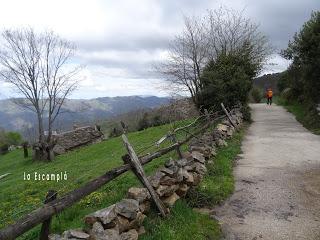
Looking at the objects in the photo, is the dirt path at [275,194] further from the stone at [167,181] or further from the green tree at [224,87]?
the green tree at [224,87]

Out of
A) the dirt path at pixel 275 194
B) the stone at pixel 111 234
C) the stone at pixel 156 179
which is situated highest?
the stone at pixel 156 179

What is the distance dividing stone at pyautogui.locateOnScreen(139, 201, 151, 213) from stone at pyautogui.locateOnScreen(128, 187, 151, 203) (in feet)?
0.26

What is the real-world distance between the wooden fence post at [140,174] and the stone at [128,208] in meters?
0.55

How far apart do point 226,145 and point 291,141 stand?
11.8ft

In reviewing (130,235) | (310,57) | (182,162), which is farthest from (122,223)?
(310,57)

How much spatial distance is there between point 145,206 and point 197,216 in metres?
1.23

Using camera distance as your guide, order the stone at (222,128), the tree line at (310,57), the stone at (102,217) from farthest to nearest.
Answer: the tree line at (310,57), the stone at (222,128), the stone at (102,217)

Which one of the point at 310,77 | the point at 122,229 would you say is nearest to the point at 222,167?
the point at 122,229

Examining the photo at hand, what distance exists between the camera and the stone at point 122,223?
617 centimetres

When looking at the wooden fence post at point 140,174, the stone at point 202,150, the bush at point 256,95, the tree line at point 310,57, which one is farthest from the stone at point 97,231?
the bush at point 256,95

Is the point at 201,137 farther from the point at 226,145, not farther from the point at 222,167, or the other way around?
the point at 222,167

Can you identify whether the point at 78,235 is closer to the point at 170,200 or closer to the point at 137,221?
the point at 137,221

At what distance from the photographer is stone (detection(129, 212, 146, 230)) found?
6.51 m

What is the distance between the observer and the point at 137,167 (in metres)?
7.05
